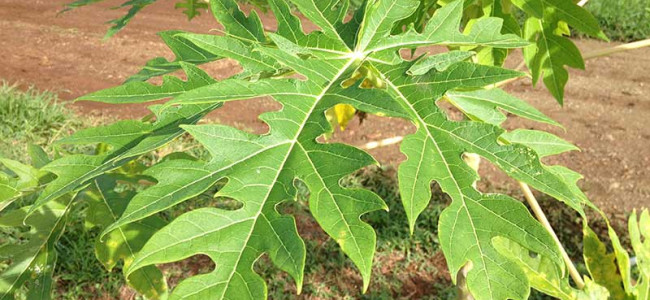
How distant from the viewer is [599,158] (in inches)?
139

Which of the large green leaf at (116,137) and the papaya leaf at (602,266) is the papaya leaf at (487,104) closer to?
the large green leaf at (116,137)

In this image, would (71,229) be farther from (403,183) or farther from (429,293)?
(403,183)

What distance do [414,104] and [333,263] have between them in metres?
1.95

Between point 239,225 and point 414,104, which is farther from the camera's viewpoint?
point 414,104

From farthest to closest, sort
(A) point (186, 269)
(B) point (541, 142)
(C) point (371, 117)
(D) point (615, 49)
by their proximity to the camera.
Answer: (C) point (371, 117), (A) point (186, 269), (D) point (615, 49), (B) point (541, 142)

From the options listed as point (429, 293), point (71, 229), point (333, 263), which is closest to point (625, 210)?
point (429, 293)

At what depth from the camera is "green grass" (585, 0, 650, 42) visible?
5.78 m

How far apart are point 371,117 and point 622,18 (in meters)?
3.27

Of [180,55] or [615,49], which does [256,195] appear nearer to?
[180,55]

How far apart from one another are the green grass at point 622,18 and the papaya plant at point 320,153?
5.33m

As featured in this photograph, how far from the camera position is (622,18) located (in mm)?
5941

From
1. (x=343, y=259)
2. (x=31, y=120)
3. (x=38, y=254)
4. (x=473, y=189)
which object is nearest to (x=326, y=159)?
(x=473, y=189)

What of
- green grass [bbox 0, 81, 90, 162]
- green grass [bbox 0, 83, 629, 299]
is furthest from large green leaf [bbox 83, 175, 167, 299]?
green grass [bbox 0, 81, 90, 162]

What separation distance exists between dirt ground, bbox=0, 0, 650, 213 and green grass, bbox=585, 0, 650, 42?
35 centimetres
